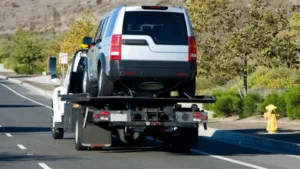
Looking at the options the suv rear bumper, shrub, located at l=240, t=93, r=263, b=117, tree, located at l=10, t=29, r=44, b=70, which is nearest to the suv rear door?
the suv rear bumper

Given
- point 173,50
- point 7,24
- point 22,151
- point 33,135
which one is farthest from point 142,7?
point 7,24

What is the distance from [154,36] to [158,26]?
27 cm

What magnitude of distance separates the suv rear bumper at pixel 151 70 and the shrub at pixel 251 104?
37.1ft

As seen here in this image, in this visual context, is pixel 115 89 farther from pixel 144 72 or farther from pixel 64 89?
pixel 64 89

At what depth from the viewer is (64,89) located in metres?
21.1

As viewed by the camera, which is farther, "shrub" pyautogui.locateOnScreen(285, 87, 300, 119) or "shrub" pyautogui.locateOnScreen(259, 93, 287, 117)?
"shrub" pyautogui.locateOnScreen(259, 93, 287, 117)

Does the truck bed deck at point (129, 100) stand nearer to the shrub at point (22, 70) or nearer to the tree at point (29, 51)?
the shrub at point (22, 70)

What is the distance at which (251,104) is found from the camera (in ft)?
93.7

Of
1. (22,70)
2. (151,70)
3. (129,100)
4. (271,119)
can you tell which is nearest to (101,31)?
(151,70)

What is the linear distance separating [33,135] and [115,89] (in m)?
6.94

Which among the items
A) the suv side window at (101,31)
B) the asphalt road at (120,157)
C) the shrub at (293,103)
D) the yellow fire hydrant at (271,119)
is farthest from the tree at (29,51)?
the suv side window at (101,31)

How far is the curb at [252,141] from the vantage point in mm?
19614

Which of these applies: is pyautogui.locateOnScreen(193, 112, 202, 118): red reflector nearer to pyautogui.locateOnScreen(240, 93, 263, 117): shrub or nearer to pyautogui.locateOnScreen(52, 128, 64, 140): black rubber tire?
pyautogui.locateOnScreen(52, 128, 64, 140): black rubber tire

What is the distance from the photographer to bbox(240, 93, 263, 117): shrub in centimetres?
2852
